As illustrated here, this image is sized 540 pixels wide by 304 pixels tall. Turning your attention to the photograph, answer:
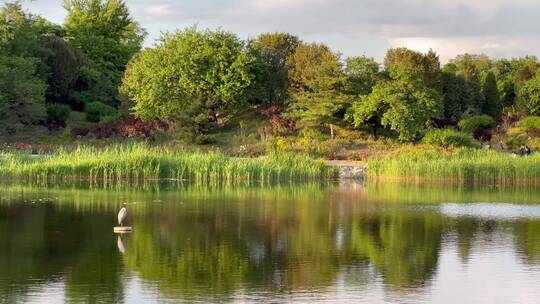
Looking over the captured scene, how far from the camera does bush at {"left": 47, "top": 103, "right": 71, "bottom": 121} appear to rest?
48.7 metres

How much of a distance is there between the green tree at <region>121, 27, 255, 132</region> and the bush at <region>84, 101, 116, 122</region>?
2.64m

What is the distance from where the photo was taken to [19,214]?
74.7 ft

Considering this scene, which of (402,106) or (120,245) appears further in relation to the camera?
(402,106)

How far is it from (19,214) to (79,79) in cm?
3113

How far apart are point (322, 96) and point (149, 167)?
13.9 m

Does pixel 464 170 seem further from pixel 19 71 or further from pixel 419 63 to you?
pixel 19 71

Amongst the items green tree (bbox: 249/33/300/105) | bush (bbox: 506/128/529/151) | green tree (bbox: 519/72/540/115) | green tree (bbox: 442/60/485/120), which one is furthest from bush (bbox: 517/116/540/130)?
green tree (bbox: 249/33/300/105)

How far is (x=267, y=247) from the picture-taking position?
18.2 metres

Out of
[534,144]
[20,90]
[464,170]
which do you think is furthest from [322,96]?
[20,90]

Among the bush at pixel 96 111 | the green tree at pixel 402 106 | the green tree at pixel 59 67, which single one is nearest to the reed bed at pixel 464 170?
the green tree at pixel 402 106

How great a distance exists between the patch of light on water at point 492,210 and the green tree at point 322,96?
1782 centimetres

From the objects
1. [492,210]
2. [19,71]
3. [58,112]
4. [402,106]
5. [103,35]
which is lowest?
[492,210]

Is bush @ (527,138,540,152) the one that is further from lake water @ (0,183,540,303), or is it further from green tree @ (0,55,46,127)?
green tree @ (0,55,46,127)

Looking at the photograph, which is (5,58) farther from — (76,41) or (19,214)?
(19,214)
